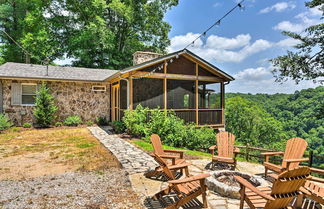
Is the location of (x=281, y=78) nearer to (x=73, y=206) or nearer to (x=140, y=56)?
(x=140, y=56)

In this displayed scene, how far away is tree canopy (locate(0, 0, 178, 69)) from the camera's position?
17.4 meters

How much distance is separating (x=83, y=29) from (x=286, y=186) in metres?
21.1

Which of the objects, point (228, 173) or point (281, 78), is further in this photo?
point (281, 78)

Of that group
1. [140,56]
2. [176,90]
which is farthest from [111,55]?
[176,90]

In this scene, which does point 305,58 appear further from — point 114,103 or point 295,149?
point 114,103

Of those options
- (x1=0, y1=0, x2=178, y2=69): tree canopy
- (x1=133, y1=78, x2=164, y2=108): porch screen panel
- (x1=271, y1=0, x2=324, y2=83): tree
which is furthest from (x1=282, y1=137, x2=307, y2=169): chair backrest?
(x1=0, y1=0, x2=178, y2=69): tree canopy

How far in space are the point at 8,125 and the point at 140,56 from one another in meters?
7.41

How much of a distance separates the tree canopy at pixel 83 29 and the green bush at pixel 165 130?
1206 centimetres

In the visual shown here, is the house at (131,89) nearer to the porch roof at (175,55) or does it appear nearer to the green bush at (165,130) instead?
the porch roof at (175,55)

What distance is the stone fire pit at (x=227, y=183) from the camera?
9.89 ft

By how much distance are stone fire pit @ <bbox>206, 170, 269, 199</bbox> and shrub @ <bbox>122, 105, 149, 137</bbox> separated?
4644 mm

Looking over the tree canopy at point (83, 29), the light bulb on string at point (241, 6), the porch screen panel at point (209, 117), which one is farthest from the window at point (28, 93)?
the light bulb on string at point (241, 6)

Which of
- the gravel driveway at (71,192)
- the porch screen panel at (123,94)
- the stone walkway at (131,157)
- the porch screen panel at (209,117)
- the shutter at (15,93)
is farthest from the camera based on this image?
the porch screen panel at (209,117)

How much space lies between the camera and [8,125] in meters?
9.10
